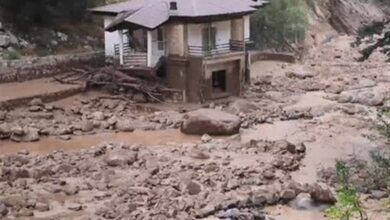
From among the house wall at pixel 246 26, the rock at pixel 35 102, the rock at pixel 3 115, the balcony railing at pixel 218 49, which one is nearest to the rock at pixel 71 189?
the rock at pixel 3 115

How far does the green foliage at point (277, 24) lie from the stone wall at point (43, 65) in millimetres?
10792

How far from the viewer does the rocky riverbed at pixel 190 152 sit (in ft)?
69.9

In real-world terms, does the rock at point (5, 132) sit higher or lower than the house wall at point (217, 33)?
lower

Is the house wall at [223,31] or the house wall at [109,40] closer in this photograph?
the house wall at [223,31]

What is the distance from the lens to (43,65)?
35.3 metres

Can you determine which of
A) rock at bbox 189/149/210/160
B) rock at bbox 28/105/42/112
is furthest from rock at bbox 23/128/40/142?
rock at bbox 189/149/210/160

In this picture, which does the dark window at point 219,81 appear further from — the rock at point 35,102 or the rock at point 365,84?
the rock at point 35,102

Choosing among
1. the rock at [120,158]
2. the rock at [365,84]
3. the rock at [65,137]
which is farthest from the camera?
the rock at [365,84]

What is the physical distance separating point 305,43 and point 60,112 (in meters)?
23.1

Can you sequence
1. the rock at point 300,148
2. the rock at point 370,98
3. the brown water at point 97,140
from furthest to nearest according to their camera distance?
the rock at point 370,98 < the brown water at point 97,140 < the rock at point 300,148

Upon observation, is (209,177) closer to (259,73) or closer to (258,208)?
(258,208)

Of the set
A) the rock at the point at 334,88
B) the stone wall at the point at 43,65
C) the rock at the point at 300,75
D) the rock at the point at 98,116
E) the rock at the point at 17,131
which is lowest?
the rock at the point at 17,131

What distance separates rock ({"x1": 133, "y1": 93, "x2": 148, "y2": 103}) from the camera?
33.9m

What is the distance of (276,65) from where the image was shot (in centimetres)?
4294
